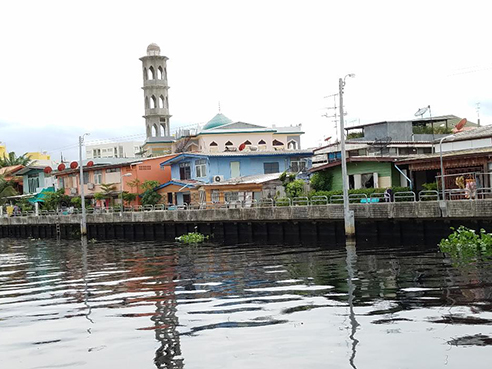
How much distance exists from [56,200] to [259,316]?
73.9 metres

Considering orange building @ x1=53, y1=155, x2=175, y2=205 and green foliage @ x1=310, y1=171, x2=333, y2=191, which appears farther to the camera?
orange building @ x1=53, y1=155, x2=175, y2=205

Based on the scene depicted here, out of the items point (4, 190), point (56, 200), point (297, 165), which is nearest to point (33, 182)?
point (4, 190)

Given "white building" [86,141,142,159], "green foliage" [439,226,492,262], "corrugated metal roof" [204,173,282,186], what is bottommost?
"green foliage" [439,226,492,262]

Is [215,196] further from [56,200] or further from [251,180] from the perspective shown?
[56,200]

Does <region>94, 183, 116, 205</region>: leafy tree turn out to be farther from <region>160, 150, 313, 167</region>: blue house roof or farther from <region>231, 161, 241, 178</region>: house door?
<region>231, 161, 241, 178</region>: house door

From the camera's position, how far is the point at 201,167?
235ft

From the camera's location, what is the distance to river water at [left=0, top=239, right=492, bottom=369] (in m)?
12.3

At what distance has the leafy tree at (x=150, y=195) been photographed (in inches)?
2921

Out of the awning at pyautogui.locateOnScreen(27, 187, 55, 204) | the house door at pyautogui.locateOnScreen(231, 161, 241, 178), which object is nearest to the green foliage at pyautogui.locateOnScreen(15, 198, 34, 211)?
the awning at pyautogui.locateOnScreen(27, 187, 55, 204)

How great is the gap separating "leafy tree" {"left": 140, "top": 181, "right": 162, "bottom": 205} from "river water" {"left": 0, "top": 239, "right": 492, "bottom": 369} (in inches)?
1775

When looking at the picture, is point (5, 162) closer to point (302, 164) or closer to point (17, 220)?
point (17, 220)

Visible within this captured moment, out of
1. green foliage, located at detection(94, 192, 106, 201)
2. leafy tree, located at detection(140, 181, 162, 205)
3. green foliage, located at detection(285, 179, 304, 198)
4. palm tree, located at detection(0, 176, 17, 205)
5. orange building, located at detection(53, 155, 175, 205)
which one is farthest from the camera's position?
palm tree, located at detection(0, 176, 17, 205)

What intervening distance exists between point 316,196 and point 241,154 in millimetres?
26306

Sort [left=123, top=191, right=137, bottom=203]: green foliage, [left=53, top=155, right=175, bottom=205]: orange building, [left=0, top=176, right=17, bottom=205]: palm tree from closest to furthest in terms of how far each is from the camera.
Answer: [left=123, top=191, right=137, bottom=203]: green foliage, [left=53, top=155, right=175, bottom=205]: orange building, [left=0, top=176, right=17, bottom=205]: palm tree
